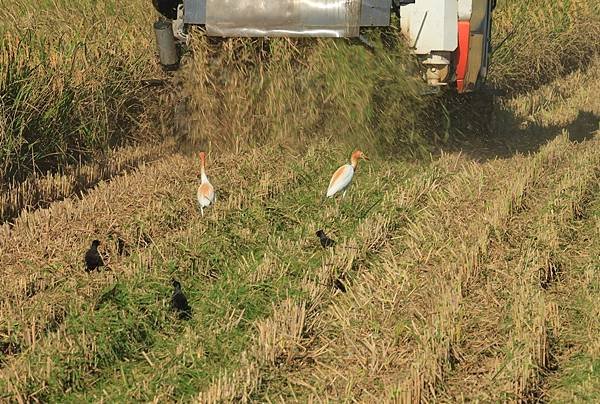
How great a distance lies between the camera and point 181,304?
5.33 metres

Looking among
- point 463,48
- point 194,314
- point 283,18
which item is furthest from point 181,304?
point 463,48

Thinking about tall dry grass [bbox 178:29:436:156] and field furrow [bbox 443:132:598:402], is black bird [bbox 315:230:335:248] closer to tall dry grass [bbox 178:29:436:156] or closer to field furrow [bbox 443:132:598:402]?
field furrow [bbox 443:132:598:402]

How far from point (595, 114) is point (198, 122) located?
19.3 feet

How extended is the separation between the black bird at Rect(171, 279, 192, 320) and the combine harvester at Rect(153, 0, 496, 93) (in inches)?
149

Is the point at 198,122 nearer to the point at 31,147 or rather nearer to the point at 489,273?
the point at 31,147

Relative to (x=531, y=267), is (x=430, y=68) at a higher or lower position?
higher

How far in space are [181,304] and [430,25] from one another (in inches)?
172

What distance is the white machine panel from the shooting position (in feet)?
28.3

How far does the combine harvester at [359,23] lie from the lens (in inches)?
333

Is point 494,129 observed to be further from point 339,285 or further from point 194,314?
point 194,314

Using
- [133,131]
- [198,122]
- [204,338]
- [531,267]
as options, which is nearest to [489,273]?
[531,267]

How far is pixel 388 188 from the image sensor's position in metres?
8.26

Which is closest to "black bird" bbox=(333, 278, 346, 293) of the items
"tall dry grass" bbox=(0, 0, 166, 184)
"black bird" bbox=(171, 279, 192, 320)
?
"black bird" bbox=(171, 279, 192, 320)

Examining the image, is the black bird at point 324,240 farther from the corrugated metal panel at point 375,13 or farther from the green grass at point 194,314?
the corrugated metal panel at point 375,13
